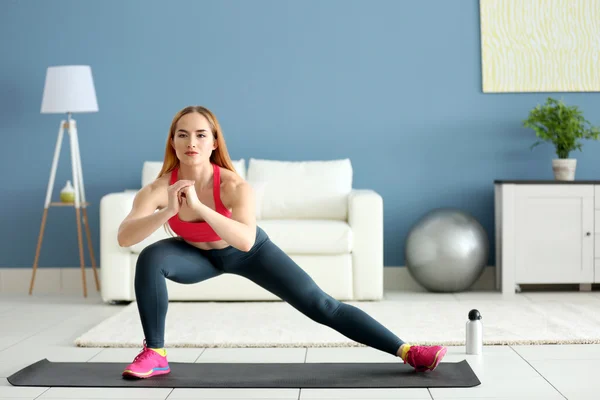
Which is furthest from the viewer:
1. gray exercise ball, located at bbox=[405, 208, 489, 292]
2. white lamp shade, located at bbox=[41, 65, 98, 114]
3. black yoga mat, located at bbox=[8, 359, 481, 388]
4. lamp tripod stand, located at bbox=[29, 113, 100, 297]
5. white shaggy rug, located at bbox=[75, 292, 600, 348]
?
lamp tripod stand, located at bbox=[29, 113, 100, 297]

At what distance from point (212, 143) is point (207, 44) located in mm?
2737

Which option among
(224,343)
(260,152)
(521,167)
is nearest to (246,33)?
(260,152)

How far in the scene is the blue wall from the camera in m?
5.38

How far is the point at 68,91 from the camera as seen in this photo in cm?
501

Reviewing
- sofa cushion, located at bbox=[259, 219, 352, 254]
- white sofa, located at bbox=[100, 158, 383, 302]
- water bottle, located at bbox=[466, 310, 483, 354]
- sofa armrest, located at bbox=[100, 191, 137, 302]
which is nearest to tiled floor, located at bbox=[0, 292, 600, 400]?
water bottle, located at bbox=[466, 310, 483, 354]

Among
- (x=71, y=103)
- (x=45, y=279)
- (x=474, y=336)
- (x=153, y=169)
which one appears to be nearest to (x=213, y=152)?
(x=474, y=336)

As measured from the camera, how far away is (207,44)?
541 cm

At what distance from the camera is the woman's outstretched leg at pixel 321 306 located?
2.75 m

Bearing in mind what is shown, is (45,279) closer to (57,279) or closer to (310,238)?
(57,279)

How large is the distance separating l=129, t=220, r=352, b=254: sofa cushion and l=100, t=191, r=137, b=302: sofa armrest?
0.13 metres

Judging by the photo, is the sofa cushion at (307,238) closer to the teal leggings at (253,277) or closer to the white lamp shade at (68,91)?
the white lamp shade at (68,91)

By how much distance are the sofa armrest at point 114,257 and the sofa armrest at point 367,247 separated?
129cm

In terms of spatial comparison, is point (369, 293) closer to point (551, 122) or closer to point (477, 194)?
point (477, 194)

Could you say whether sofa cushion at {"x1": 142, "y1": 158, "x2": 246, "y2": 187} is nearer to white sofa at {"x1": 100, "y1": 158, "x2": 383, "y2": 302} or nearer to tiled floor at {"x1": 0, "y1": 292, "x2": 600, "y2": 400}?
white sofa at {"x1": 100, "y1": 158, "x2": 383, "y2": 302}
